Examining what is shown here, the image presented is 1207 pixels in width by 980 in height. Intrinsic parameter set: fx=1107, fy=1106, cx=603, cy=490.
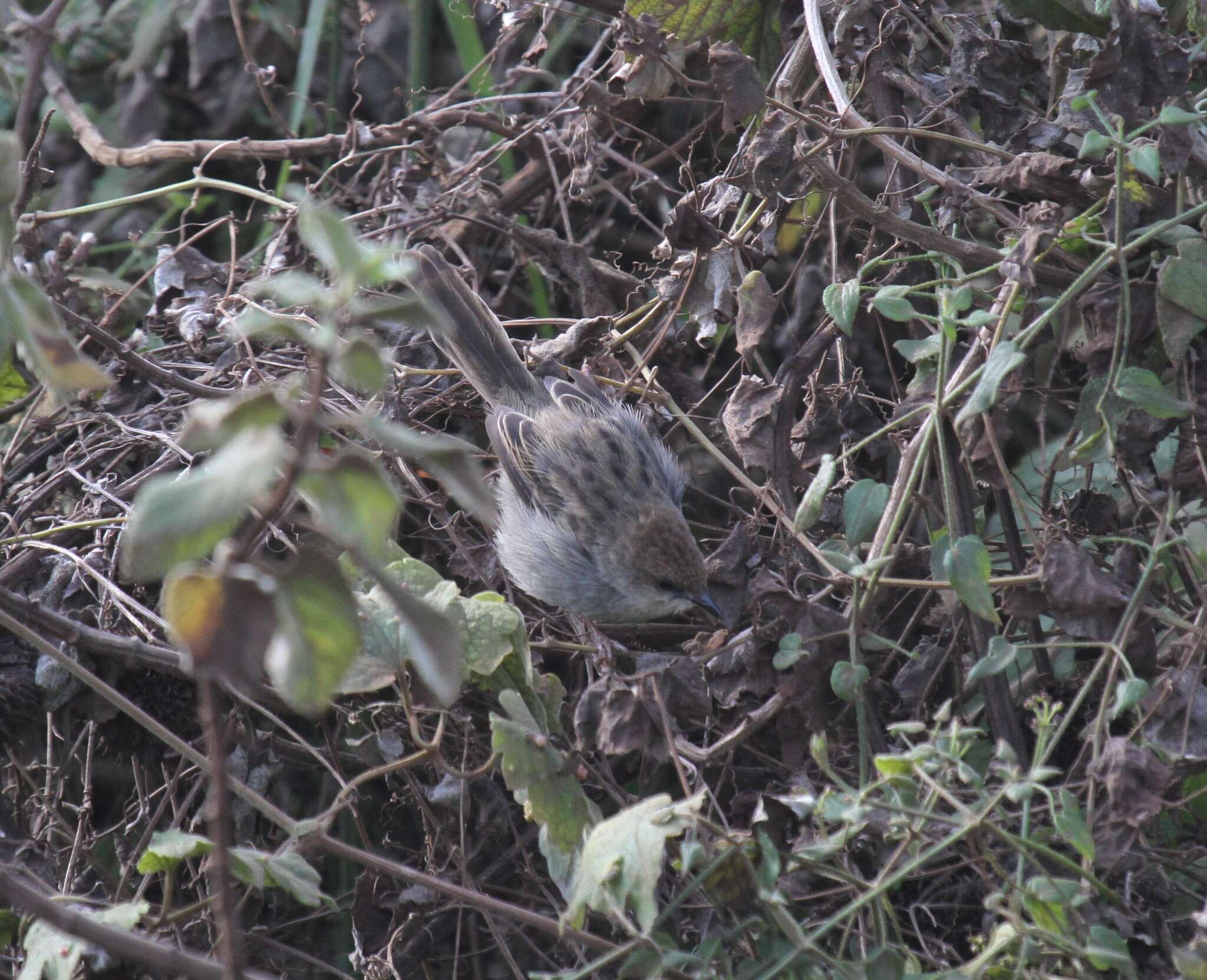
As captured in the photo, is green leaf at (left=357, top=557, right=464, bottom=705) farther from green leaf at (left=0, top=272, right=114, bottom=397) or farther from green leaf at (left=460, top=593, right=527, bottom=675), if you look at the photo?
green leaf at (left=0, top=272, right=114, bottom=397)

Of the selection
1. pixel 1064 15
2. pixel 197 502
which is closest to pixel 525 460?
pixel 1064 15

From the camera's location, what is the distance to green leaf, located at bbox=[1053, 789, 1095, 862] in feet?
5.75

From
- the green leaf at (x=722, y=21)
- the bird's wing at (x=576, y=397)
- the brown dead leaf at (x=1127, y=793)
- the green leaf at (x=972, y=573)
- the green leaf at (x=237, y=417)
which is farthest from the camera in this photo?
the bird's wing at (x=576, y=397)

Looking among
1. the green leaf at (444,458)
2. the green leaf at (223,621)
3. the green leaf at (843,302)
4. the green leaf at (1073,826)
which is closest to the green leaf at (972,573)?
the green leaf at (1073,826)

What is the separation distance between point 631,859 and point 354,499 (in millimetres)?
784

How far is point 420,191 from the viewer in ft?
12.0

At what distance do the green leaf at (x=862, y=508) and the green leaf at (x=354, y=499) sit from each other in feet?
4.10

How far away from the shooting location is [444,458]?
1308 mm

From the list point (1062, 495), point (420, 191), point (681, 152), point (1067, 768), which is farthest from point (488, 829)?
point (681, 152)

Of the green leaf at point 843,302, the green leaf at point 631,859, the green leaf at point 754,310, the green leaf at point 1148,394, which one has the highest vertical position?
the green leaf at point 843,302

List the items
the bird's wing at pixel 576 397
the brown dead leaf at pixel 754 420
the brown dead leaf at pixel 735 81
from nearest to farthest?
1. the brown dead leaf at pixel 735 81
2. the brown dead leaf at pixel 754 420
3. the bird's wing at pixel 576 397

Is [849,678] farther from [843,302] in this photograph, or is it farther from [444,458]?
[444,458]

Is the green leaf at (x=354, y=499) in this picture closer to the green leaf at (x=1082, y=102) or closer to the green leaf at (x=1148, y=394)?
the green leaf at (x=1148, y=394)

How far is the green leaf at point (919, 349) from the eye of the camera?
228cm
